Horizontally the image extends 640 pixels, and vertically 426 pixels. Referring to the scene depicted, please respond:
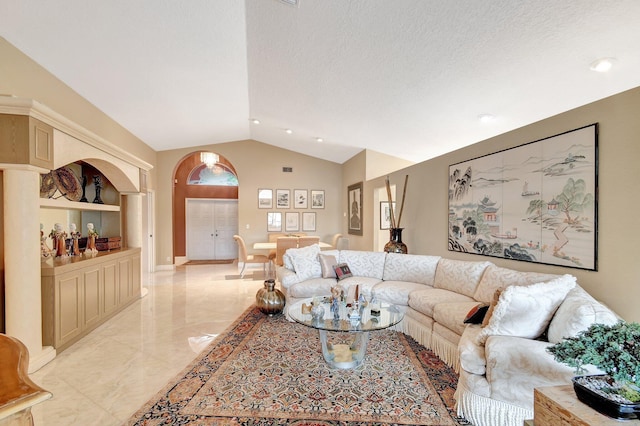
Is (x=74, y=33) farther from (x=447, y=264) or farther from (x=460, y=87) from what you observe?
(x=447, y=264)

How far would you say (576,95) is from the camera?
2.90m

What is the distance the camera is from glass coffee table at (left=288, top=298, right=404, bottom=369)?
2.50 meters

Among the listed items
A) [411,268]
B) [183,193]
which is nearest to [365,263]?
[411,268]

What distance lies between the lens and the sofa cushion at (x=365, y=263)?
4.21 meters

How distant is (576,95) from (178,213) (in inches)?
372

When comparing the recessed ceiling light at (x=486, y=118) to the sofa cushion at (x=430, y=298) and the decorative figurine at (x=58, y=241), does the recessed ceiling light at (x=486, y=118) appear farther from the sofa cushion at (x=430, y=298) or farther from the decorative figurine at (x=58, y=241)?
the decorative figurine at (x=58, y=241)

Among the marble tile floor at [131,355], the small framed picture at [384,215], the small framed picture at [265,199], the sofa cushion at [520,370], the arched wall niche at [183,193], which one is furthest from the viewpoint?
the arched wall niche at [183,193]

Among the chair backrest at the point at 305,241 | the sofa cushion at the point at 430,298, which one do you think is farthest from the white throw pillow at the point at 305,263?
the chair backrest at the point at 305,241

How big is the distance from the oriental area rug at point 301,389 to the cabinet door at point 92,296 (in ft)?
5.26

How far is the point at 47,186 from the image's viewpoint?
352 cm

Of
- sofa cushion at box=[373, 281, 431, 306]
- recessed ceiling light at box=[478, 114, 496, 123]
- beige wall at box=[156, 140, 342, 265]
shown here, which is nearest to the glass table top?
sofa cushion at box=[373, 281, 431, 306]

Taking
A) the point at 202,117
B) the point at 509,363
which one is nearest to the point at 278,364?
the point at 509,363

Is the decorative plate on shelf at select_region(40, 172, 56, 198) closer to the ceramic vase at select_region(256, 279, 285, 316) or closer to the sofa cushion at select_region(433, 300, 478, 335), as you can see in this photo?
the ceramic vase at select_region(256, 279, 285, 316)

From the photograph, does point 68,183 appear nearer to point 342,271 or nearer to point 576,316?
point 342,271
